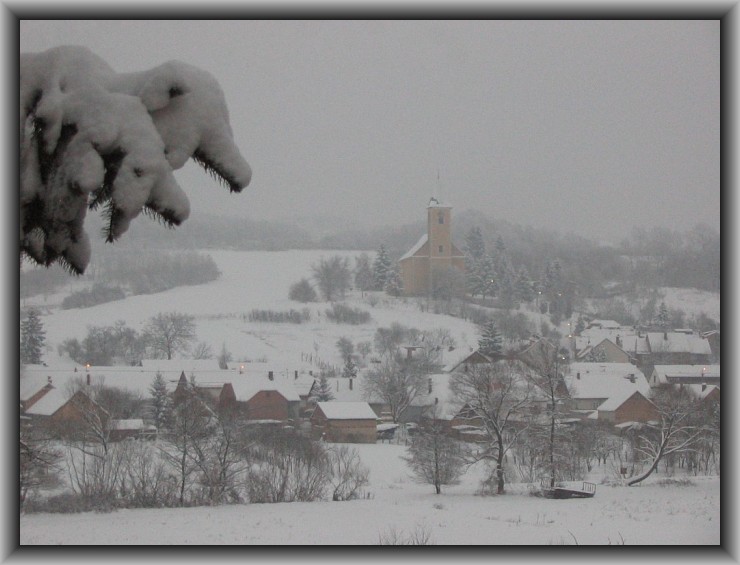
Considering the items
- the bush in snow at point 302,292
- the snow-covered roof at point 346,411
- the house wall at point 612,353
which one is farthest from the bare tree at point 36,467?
the bush in snow at point 302,292

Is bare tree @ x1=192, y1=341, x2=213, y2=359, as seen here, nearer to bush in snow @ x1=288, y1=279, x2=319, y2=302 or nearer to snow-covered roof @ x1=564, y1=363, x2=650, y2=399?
bush in snow @ x1=288, y1=279, x2=319, y2=302

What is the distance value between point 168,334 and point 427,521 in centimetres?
2599

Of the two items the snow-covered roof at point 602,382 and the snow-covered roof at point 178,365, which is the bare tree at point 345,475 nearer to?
the snow-covered roof at point 602,382

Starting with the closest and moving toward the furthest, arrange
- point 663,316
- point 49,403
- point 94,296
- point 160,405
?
1. point 49,403
2. point 160,405
3. point 663,316
4. point 94,296

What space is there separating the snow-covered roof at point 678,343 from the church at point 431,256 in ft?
58.1

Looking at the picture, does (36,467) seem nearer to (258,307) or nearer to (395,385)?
(395,385)

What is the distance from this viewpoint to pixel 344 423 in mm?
23875

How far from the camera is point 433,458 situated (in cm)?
1734

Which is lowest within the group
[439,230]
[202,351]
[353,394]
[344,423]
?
[344,423]

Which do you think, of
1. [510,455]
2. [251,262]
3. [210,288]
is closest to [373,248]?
[251,262]

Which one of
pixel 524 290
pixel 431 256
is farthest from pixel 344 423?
pixel 431 256

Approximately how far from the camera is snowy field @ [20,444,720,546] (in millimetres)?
11320

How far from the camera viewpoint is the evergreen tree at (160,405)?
2103 cm

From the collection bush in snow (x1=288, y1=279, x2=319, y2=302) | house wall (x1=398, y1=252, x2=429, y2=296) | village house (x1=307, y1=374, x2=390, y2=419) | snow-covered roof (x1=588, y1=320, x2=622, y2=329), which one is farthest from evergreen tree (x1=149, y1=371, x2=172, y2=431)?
house wall (x1=398, y1=252, x2=429, y2=296)
